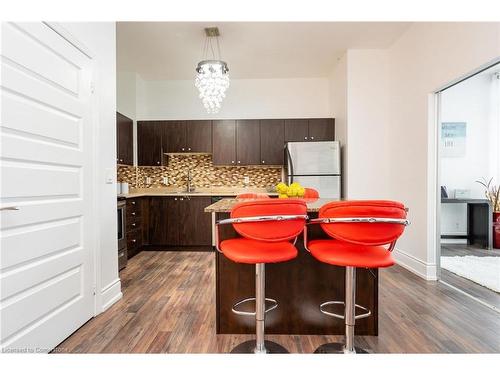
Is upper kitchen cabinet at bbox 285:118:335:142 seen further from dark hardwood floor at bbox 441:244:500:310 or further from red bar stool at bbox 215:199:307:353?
red bar stool at bbox 215:199:307:353

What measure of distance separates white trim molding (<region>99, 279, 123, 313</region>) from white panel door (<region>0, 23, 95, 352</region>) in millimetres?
147

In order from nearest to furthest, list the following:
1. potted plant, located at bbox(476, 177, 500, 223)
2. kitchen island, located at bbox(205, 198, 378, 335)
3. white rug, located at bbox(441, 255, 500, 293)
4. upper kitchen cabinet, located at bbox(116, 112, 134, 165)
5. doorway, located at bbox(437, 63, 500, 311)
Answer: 1. kitchen island, located at bbox(205, 198, 378, 335)
2. white rug, located at bbox(441, 255, 500, 293)
3. upper kitchen cabinet, located at bbox(116, 112, 134, 165)
4. potted plant, located at bbox(476, 177, 500, 223)
5. doorway, located at bbox(437, 63, 500, 311)

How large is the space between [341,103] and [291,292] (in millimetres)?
3323

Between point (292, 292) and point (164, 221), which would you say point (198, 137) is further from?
point (292, 292)

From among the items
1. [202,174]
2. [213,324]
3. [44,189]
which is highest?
[202,174]

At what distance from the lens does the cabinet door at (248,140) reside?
4824mm

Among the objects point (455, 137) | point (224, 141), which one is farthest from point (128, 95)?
point (455, 137)

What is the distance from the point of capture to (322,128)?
4805 millimetres

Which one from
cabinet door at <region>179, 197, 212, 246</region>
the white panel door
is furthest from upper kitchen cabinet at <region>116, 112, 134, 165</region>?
the white panel door

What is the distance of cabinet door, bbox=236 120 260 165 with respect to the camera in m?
4.82

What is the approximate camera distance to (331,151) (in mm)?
4188
